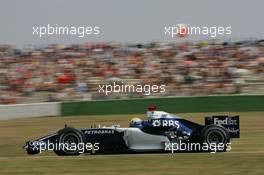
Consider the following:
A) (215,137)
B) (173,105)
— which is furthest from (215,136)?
(173,105)

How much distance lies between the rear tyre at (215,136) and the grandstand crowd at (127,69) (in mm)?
9604

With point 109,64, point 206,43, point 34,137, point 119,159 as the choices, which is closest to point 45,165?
point 119,159

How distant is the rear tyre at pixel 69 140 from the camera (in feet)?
30.8

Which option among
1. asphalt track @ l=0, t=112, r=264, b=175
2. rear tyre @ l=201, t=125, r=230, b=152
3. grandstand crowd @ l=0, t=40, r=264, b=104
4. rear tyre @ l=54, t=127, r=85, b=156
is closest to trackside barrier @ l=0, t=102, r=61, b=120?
grandstand crowd @ l=0, t=40, r=264, b=104

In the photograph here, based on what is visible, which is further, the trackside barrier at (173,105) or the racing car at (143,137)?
the trackside barrier at (173,105)

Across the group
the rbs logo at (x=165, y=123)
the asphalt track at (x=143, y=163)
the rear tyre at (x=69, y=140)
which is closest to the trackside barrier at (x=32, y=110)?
the asphalt track at (x=143, y=163)

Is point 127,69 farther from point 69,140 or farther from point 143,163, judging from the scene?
point 143,163

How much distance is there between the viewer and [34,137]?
→ 1398 centimetres

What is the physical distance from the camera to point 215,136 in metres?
9.34

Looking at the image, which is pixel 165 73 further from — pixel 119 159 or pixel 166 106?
pixel 119 159

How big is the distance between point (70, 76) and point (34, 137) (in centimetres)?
555

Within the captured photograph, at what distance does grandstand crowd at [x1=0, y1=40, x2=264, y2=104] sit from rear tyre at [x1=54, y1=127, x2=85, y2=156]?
926 centimetres

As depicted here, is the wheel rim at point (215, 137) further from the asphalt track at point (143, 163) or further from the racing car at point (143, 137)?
the asphalt track at point (143, 163)

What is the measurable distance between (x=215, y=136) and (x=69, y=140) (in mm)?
2406
